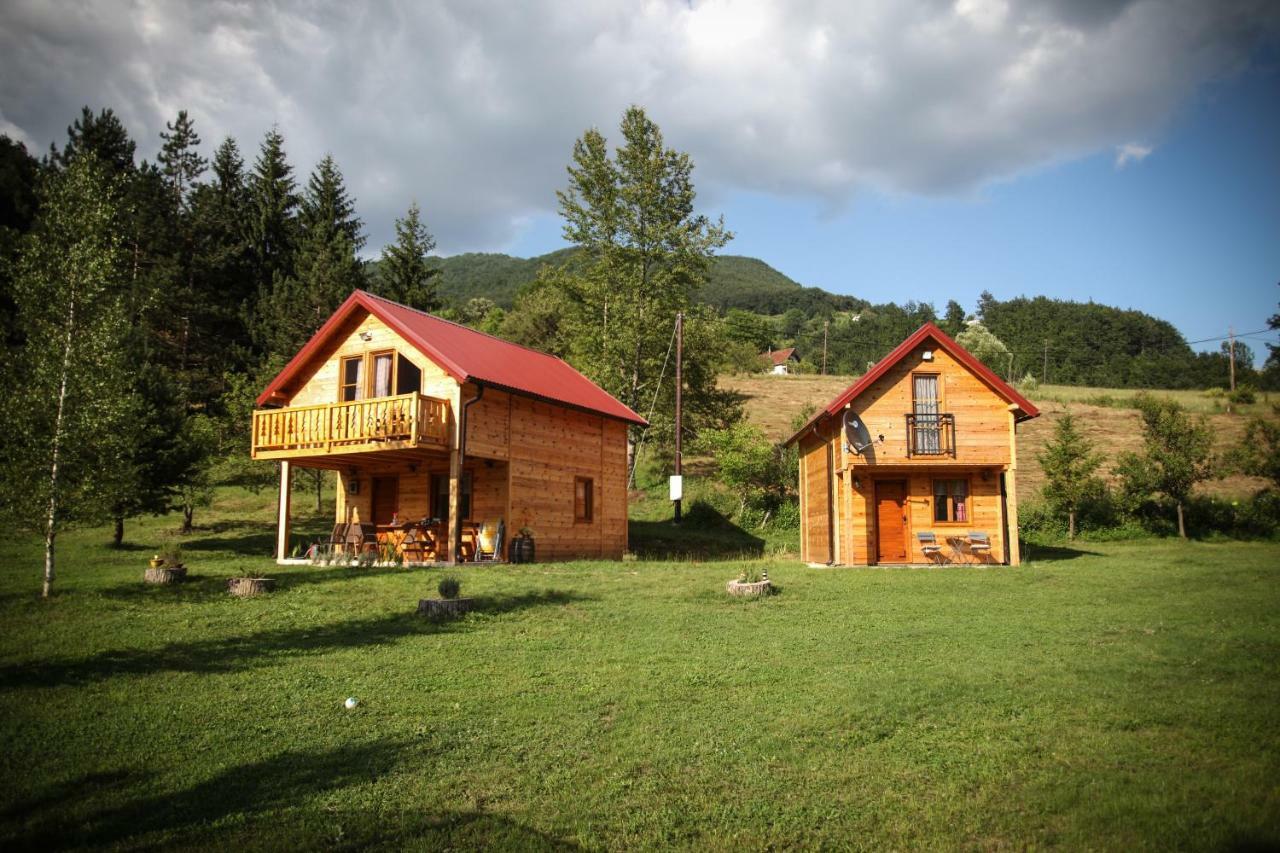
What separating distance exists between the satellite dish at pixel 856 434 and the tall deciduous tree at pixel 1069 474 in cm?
970

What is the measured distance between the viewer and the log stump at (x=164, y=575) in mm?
14227

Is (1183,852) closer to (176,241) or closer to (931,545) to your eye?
(931,545)

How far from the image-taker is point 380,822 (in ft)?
16.5

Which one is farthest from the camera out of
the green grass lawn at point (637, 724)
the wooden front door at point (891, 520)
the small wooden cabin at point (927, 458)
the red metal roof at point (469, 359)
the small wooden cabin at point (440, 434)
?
the wooden front door at point (891, 520)

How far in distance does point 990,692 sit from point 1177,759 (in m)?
1.87

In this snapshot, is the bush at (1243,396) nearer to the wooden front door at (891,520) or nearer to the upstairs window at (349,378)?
the wooden front door at (891,520)

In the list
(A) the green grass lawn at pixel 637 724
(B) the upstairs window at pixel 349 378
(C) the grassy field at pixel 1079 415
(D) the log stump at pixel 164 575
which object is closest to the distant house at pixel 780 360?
(C) the grassy field at pixel 1079 415

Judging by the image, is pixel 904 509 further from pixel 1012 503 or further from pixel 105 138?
pixel 105 138

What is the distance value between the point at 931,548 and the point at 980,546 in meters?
1.27

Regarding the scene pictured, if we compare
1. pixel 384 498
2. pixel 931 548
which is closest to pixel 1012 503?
pixel 931 548

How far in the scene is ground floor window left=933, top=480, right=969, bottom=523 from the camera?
22.4 meters

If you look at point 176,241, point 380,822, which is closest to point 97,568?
point 380,822

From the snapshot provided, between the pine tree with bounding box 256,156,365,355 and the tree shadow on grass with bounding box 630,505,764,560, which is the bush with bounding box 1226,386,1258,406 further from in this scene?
the pine tree with bounding box 256,156,365,355

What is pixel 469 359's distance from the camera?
20.4 metres
